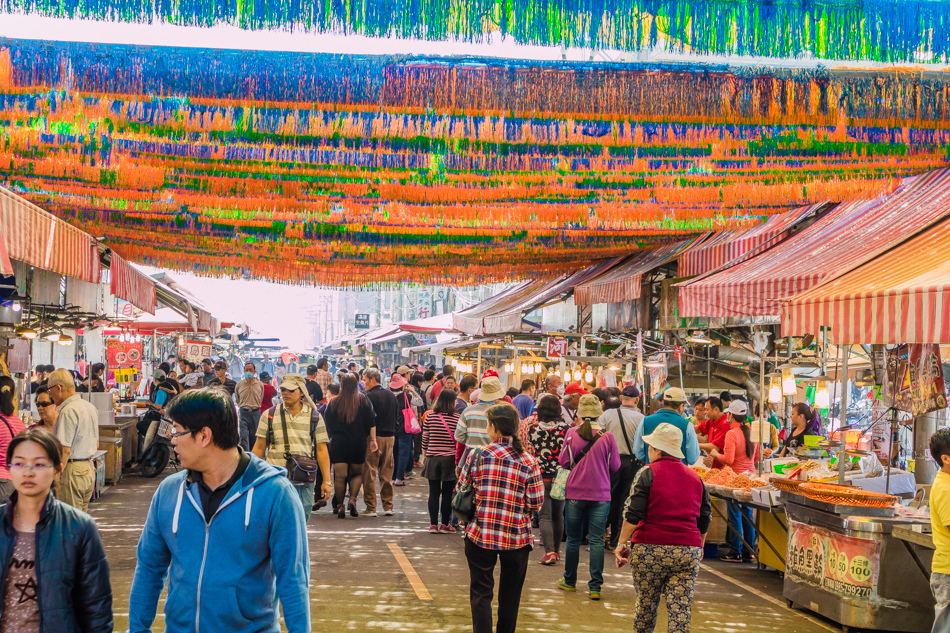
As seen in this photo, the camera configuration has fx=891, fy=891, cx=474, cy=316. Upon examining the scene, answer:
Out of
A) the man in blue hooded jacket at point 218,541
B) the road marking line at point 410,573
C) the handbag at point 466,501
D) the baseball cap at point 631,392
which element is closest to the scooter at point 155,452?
the road marking line at point 410,573

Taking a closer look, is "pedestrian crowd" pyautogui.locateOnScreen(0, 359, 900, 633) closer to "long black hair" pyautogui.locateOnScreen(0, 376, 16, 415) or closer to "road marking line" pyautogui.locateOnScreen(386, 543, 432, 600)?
"long black hair" pyautogui.locateOnScreen(0, 376, 16, 415)

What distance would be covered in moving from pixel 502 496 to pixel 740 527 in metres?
5.32

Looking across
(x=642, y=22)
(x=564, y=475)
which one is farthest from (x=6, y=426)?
(x=642, y=22)

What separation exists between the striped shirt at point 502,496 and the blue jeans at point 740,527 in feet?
15.0

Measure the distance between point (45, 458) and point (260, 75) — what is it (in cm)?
232

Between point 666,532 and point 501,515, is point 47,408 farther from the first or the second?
point 666,532

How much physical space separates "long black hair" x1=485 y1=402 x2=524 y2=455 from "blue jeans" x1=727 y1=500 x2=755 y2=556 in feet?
15.1

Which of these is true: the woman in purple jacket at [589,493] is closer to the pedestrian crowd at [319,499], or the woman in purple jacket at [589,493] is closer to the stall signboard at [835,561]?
the pedestrian crowd at [319,499]

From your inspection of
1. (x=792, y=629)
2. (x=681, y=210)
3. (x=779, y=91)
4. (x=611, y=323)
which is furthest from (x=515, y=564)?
(x=611, y=323)

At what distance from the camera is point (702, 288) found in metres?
8.02

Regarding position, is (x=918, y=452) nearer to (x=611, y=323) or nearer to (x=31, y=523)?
(x=611, y=323)

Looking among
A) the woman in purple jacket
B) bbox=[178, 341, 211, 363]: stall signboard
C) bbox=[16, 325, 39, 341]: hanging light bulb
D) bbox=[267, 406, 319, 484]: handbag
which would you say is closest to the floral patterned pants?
the woman in purple jacket

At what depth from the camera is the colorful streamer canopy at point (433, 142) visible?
487 cm

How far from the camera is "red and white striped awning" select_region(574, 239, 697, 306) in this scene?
11.5 meters
